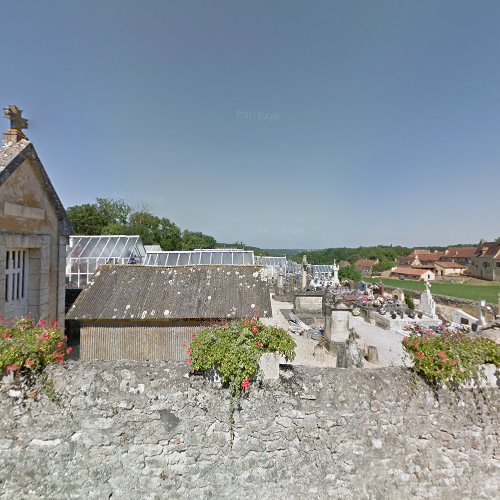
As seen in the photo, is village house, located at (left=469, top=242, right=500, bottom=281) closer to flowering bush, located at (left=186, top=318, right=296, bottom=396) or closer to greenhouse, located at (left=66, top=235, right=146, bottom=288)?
greenhouse, located at (left=66, top=235, right=146, bottom=288)

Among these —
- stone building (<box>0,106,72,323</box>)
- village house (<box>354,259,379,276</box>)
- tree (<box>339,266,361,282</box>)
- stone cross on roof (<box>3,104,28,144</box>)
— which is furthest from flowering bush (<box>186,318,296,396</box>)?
village house (<box>354,259,379,276</box>)

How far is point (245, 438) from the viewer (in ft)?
13.8

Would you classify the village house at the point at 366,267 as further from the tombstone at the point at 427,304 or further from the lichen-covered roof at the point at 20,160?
the lichen-covered roof at the point at 20,160

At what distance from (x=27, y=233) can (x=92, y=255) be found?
11.5 meters

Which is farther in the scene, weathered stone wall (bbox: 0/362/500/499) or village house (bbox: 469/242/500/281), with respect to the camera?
village house (bbox: 469/242/500/281)

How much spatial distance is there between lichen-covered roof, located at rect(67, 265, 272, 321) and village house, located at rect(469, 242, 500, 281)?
6699 cm

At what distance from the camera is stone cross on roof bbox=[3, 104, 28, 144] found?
7.93 metres

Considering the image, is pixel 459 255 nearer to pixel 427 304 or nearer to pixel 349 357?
pixel 427 304

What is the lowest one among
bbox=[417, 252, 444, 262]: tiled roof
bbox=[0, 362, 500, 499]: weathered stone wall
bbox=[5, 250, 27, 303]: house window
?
bbox=[0, 362, 500, 499]: weathered stone wall

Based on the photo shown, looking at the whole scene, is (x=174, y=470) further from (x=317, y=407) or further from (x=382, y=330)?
(x=382, y=330)

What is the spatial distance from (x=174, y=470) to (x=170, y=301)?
863 cm

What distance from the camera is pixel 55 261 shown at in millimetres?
9344

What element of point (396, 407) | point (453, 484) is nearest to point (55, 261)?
point (396, 407)

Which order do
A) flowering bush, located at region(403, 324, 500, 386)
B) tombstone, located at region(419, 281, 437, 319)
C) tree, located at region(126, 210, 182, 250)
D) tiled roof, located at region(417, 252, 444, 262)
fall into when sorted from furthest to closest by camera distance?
1. tiled roof, located at region(417, 252, 444, 262)
2. tree, located at region(126, 210, 182, 250)
3. tombstone, located at region(419, 281, 437, 319)
4. flowering bush, located at region(403, 324, 500, 386)
